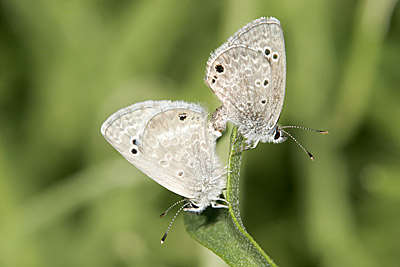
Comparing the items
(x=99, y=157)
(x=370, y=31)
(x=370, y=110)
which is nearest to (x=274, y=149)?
(x=370, y=110)

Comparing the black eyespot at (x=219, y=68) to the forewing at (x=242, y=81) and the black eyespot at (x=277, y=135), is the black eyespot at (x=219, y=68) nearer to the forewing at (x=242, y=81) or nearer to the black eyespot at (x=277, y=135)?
the forewing at (x=242, y=81)

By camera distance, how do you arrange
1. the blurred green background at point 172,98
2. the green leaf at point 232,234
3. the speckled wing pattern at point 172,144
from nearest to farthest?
the green leaf at point 232,234 → the speckled wing pattern at point 172,144 → the blurred green background at point 172,98

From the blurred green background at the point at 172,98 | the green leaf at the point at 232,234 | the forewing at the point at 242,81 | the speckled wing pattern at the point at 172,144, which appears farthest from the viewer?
the blurred green background at the point at 172,98

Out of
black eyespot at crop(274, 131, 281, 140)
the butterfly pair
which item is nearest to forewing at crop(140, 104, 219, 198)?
the butterfly pair

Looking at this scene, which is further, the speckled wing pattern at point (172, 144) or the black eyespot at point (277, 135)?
the black eyespot at point (277, 135)

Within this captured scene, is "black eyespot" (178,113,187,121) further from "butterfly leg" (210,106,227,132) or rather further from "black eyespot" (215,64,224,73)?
"black eyespot" (215,64,224,73)

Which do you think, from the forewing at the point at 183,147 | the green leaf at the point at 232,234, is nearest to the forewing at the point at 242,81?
the forewing at the point at 183,147
